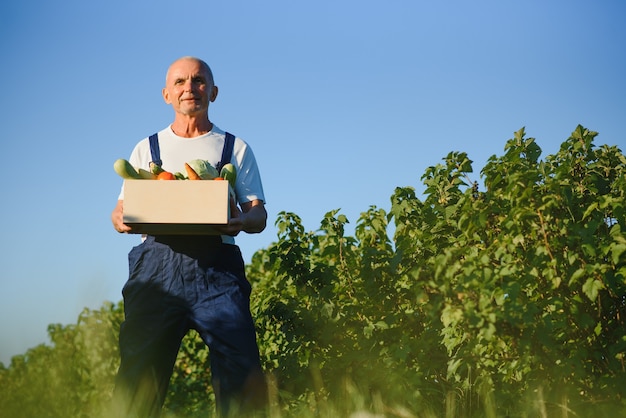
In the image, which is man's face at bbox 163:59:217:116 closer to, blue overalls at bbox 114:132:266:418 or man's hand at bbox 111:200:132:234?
man's hand at bbox 111:200:132:234

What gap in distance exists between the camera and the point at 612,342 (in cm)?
344

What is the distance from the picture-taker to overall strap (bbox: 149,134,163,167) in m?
3.57

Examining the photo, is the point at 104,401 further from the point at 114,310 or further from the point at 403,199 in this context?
the point at 114,310

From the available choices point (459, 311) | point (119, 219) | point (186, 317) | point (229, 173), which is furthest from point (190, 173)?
point (459, 311)

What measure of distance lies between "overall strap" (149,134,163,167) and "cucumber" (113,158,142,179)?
0.76 feet

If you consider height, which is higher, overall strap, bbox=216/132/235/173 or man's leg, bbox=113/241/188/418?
overall strap, bbox=216/132/235/173

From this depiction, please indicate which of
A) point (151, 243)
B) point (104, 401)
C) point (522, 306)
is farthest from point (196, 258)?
point (522, 306)

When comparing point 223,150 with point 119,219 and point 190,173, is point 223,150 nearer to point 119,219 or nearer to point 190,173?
point 190,173

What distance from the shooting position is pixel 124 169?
10.8 feet

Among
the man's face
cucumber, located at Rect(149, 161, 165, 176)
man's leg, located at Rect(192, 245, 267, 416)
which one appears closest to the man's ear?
the man's face

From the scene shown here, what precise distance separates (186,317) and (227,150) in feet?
2.62

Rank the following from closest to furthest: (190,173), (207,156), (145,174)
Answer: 1. (190,173)
2. (145,174)
3. (207,156)

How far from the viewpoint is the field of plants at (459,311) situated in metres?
A: 3.14

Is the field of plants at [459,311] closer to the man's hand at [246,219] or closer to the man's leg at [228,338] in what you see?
the man's leg at [228,338]
